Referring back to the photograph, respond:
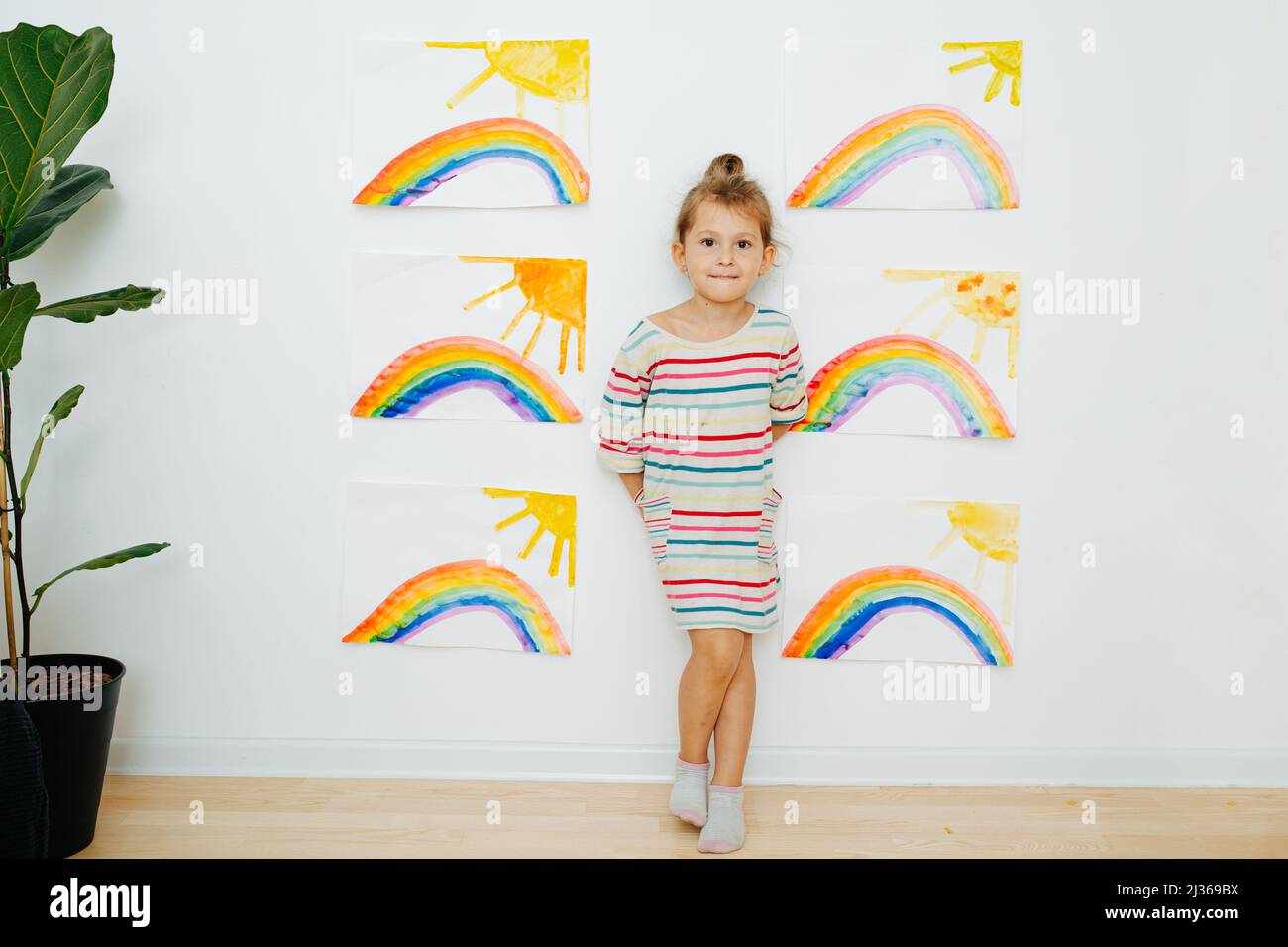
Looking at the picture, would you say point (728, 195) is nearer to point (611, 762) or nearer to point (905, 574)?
point (905, 574)

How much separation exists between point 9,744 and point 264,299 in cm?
80

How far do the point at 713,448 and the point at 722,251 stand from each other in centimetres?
32

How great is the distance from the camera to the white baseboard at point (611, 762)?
183cm

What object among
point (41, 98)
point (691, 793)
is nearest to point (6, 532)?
point (41, 98)

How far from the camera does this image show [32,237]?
158cm

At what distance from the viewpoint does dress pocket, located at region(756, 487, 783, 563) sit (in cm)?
170

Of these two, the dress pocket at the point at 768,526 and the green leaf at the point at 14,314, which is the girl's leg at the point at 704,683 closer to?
the dress pocket at the point at 768,526

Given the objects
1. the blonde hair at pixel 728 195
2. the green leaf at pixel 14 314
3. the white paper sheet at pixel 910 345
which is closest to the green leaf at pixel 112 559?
the green leaf at pixel 14 314

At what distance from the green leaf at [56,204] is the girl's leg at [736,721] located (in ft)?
4.16

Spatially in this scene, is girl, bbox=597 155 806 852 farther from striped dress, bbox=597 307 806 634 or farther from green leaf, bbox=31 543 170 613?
green leaf, bbox=31 543 170 613

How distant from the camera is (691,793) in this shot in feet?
5.54

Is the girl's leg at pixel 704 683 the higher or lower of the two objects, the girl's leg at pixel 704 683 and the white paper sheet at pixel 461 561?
the lower

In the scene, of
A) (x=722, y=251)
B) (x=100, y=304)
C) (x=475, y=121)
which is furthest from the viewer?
(x=475, y=121)
